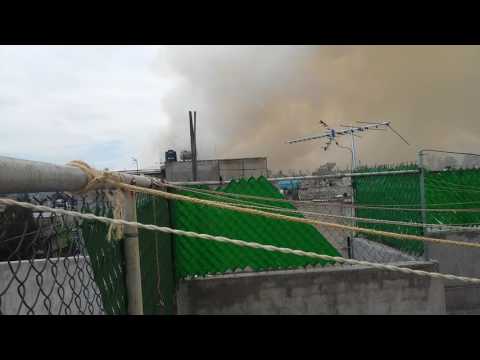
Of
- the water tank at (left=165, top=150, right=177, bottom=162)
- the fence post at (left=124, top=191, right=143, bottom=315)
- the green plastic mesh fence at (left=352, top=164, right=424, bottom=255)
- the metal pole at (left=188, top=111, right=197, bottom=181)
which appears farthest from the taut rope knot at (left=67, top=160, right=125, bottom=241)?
the water tank at (left=165, top=150, right=177, bottom=162)

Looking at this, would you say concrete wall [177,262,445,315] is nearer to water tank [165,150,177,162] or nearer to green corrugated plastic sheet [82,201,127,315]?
green corrugated plastic sheet [82,201,127,315]

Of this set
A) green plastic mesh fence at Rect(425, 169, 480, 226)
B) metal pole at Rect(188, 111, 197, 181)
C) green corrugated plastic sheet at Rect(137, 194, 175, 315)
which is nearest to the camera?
green corrugated plastic sheet at Rect(137, 194, 175, 315)

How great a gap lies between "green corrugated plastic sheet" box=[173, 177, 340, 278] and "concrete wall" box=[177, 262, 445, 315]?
143 millimetres

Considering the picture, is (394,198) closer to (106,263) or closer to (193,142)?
(106,263)

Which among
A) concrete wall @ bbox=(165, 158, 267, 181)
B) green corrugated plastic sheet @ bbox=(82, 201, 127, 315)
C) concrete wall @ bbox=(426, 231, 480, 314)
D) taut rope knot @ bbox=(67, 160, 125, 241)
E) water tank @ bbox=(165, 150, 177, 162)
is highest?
water tank @ bbox=(165, 150, 177, 162)

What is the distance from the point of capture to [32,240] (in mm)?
1042

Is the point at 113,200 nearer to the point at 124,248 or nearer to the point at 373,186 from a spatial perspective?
the point at 124,248

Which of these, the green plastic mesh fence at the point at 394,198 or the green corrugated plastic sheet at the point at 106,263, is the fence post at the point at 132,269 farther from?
the green plastic mesh fence at the point at 394,198

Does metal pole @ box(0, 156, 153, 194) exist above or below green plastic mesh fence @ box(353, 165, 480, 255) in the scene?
above

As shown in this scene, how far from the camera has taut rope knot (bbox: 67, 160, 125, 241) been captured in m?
1.24

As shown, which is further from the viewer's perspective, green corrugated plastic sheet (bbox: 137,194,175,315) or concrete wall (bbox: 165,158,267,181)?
concrete wall (bbox: 165,158,267,181)

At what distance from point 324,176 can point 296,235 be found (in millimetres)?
934
